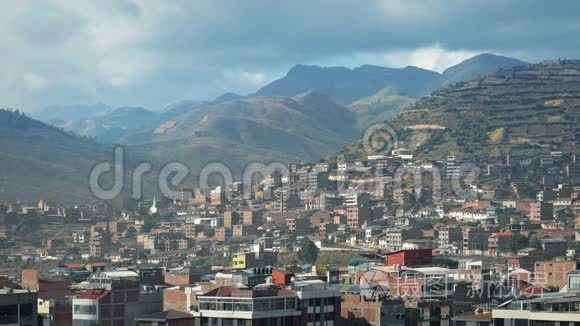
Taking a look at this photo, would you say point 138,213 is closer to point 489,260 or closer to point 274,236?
point 274,236

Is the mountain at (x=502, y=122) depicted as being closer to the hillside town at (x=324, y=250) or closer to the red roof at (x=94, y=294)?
the hillside town at (x=324, y=250)

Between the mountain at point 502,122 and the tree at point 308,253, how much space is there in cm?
5612

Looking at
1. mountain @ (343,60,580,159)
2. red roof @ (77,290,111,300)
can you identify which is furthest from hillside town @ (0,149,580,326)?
mountain @ (343,60,580,159)

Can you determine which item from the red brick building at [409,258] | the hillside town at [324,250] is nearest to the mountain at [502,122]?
the hillside town at [324,250]

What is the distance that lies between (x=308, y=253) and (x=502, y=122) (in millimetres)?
72224

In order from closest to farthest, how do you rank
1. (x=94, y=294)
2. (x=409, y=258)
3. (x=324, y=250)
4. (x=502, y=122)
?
(x=94, y=294) < (x=409, y=258) < (x=324, y=250) < (x=502, y=122)

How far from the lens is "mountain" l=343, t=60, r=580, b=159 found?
175m

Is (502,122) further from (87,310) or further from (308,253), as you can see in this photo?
(87,310)

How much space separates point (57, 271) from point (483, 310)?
34145 mm

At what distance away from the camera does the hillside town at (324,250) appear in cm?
4569

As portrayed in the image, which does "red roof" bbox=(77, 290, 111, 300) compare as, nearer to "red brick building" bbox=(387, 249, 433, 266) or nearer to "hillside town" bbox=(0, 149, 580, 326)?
"hillside town" bbox=(0, 149, 580, 326)

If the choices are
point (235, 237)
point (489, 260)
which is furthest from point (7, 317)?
point (235, 237)

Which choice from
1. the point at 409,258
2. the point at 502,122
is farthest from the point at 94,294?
the point at 502,122

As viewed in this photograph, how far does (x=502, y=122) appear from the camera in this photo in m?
184
